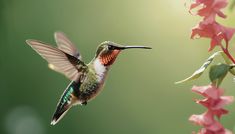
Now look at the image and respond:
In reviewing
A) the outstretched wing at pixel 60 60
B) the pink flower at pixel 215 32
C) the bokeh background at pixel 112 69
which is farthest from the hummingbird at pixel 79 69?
the bokeh background at pixel 112 69

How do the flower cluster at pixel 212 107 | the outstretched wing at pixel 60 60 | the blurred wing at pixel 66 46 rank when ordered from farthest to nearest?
1. the blurred wing at pixel 66 46
2. the outstretched wing at pixel 60 60
3. the flower cluster at pixel 212 107

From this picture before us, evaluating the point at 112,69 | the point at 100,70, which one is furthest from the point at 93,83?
the point at 112,69

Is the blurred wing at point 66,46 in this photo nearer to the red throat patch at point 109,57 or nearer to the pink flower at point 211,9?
the red throat patch at point 109,57

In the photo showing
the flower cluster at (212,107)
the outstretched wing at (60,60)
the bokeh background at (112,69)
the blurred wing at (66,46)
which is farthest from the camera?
the bokeh background at (112,69)

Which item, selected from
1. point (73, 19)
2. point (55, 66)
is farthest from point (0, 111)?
point (55, 66)

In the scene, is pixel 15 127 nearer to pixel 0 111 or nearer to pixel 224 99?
pixel 0 111
